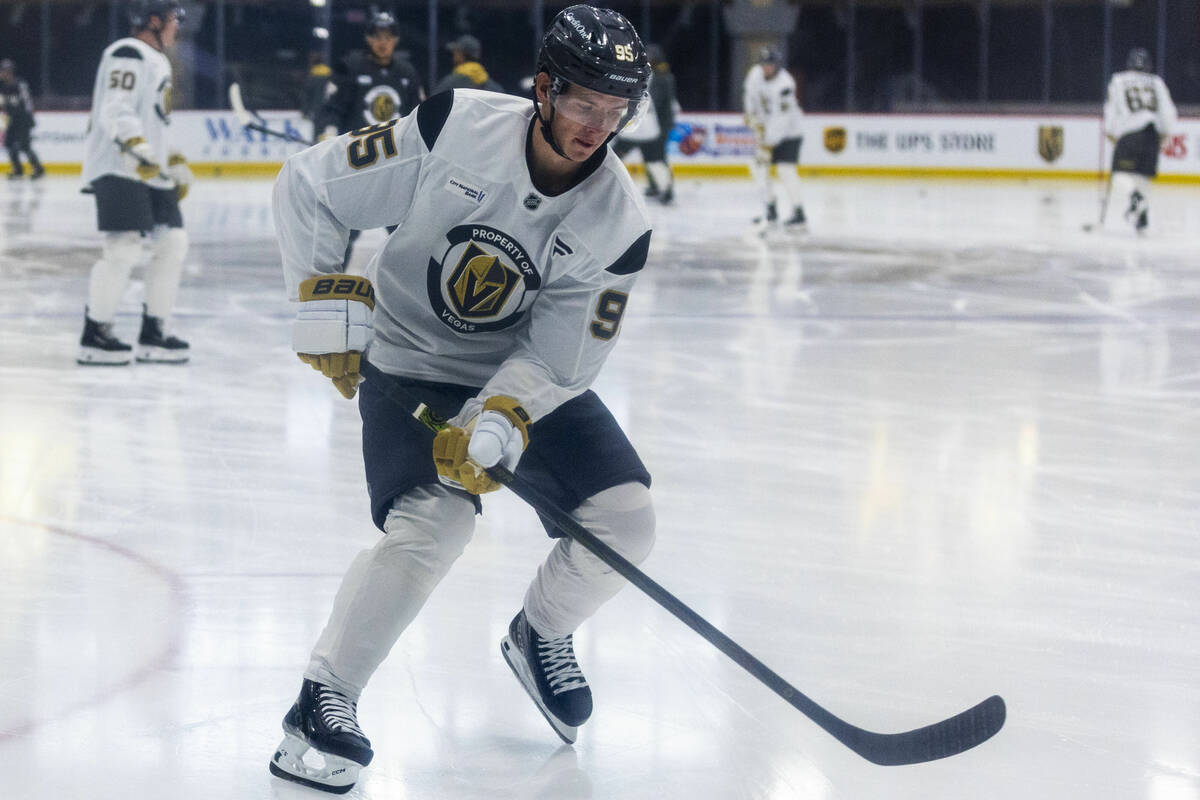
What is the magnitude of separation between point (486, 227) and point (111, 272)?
3297mm

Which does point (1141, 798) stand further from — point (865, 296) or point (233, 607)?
point (865, 296)

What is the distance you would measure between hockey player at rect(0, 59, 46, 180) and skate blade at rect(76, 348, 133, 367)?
384 inches

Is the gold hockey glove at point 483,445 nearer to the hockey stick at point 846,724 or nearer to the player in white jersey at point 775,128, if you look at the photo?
the hockey stick at point 846,724

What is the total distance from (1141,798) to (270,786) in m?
1.12

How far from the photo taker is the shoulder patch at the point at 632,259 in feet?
6.77

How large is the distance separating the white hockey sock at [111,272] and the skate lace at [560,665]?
3195 millimetres

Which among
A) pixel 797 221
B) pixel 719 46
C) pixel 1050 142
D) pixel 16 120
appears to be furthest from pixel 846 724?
pixel 719 46

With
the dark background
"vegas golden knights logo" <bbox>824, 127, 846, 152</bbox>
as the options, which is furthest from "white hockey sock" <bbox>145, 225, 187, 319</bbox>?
the dark background

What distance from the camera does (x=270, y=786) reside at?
1.97 m

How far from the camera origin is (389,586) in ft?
6.43

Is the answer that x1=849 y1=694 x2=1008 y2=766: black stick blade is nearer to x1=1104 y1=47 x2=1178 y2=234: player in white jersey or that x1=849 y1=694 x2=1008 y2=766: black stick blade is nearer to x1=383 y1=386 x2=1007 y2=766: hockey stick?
x1=383 y1=386 x2=1007 y2=766: hockey stick

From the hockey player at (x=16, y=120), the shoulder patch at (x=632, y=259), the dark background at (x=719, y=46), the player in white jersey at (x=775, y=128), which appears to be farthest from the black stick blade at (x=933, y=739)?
the dark background at (x=719, y=46)

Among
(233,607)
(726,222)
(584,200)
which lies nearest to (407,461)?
(584,200)

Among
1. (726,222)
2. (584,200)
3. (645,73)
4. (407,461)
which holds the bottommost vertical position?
(726,222)
